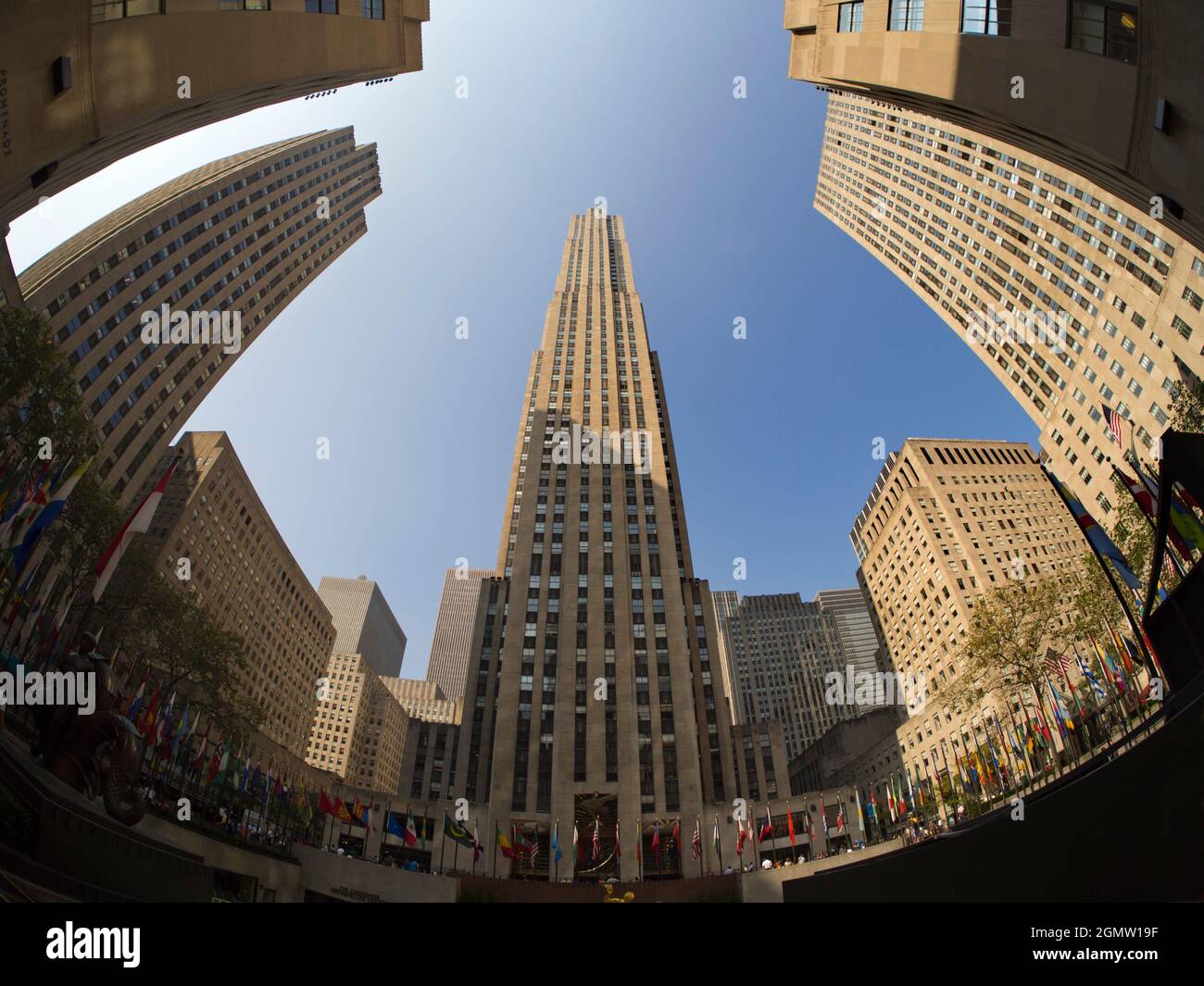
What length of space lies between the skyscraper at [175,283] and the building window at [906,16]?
55.4 meters

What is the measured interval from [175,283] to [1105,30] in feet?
283

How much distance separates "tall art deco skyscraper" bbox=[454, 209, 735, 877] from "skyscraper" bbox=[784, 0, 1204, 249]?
159ft

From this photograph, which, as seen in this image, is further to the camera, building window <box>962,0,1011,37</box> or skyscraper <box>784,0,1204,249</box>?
building window <box>962,0,1011,37</box>

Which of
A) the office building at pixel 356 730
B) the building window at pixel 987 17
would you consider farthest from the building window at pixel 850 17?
the office building at pixel 356 730

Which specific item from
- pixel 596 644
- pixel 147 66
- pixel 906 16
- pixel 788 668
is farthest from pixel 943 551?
pixel 788 668

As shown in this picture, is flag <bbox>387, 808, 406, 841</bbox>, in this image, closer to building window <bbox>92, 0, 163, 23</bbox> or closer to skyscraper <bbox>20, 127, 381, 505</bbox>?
skyscraper <bbox>20, 127, 381, 505</bbox>

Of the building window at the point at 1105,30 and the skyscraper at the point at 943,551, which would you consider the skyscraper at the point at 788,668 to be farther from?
the building window at the point at 1105,30

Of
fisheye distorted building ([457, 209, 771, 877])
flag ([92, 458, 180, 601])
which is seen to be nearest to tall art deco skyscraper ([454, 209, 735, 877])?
fisheye distorted building ([457, 209, 771, 877])

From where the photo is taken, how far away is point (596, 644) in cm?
6278

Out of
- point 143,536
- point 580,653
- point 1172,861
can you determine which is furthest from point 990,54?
point 143,536

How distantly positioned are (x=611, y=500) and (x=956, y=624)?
2025 inches

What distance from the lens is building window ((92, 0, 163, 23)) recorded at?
19.5 meters

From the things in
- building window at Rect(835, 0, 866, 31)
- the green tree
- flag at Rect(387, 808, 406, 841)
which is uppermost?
building window at Rect(835, 0, 866, 31)

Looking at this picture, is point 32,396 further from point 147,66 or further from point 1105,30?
point 1105,30
